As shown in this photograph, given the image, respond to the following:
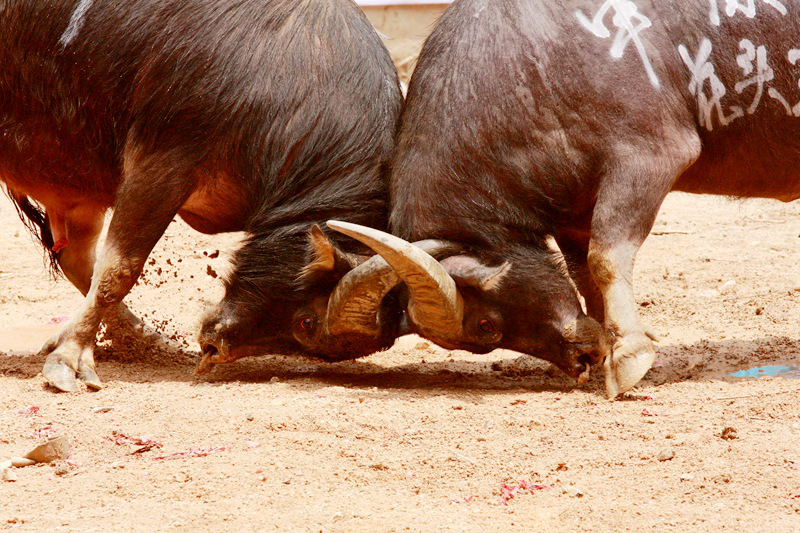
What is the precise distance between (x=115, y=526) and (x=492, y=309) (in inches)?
85.9

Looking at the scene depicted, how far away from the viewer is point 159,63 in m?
4.79

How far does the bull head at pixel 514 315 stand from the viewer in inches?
175

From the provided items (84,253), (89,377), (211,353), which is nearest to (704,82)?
(211,353)

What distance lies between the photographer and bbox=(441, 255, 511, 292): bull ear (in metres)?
4.43

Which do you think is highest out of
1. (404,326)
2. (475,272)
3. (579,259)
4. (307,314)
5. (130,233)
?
(130,233)

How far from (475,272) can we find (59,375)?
198 centimetres

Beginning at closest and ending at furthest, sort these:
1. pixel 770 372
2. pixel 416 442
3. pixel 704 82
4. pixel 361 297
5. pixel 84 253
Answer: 1. pixel 416 442
2. pixel 361 297
3. pixel 704 82
4. pixel 770 372
5. pixel 84 253

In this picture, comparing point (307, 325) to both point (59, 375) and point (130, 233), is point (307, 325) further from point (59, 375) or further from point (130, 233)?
point (59, 375)

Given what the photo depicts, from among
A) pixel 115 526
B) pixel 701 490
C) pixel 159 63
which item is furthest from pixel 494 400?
pixel 159 63

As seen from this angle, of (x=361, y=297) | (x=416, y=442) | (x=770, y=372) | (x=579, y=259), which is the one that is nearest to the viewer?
(x=416, y=442)

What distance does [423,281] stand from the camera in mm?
4180

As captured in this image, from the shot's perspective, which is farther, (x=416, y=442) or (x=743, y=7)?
(x=743, y=7)

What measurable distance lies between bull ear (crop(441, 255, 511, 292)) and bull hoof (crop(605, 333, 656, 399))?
59 centimetres

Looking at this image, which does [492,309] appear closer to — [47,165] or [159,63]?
[159,63]
